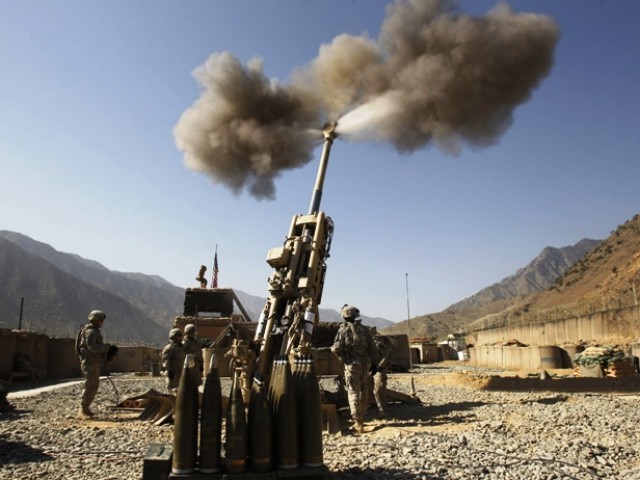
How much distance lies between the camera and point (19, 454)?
609 centimetres

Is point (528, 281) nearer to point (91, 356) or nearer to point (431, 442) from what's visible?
point (91, 356)

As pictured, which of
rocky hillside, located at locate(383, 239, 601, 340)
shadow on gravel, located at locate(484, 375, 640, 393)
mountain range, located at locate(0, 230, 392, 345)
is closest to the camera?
shadow on gravel, located at locate(484, 375, 640, 393)

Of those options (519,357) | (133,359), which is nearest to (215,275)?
(133,359)

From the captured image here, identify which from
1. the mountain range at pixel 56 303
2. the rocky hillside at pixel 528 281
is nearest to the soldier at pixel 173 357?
the mountain range at pixel 56 303

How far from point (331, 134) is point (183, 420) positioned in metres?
8.69

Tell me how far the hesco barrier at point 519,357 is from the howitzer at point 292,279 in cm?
1666

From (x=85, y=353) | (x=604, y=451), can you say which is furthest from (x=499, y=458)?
(x=85, y=353)

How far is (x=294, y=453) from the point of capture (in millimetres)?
4164

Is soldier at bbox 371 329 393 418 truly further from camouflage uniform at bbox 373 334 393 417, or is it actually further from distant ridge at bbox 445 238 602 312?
distant ridge at bbox 445 238 602 312

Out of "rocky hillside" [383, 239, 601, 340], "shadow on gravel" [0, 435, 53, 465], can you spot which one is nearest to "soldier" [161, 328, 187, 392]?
"shadow on gravel" [0, 435, 53, 465]

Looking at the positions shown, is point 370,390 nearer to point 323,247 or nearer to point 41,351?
point 323,247

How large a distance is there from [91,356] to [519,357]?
20.9 m

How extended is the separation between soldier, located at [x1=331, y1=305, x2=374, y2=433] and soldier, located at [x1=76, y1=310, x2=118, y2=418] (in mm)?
4436

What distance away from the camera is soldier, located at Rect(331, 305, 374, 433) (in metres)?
8.09
